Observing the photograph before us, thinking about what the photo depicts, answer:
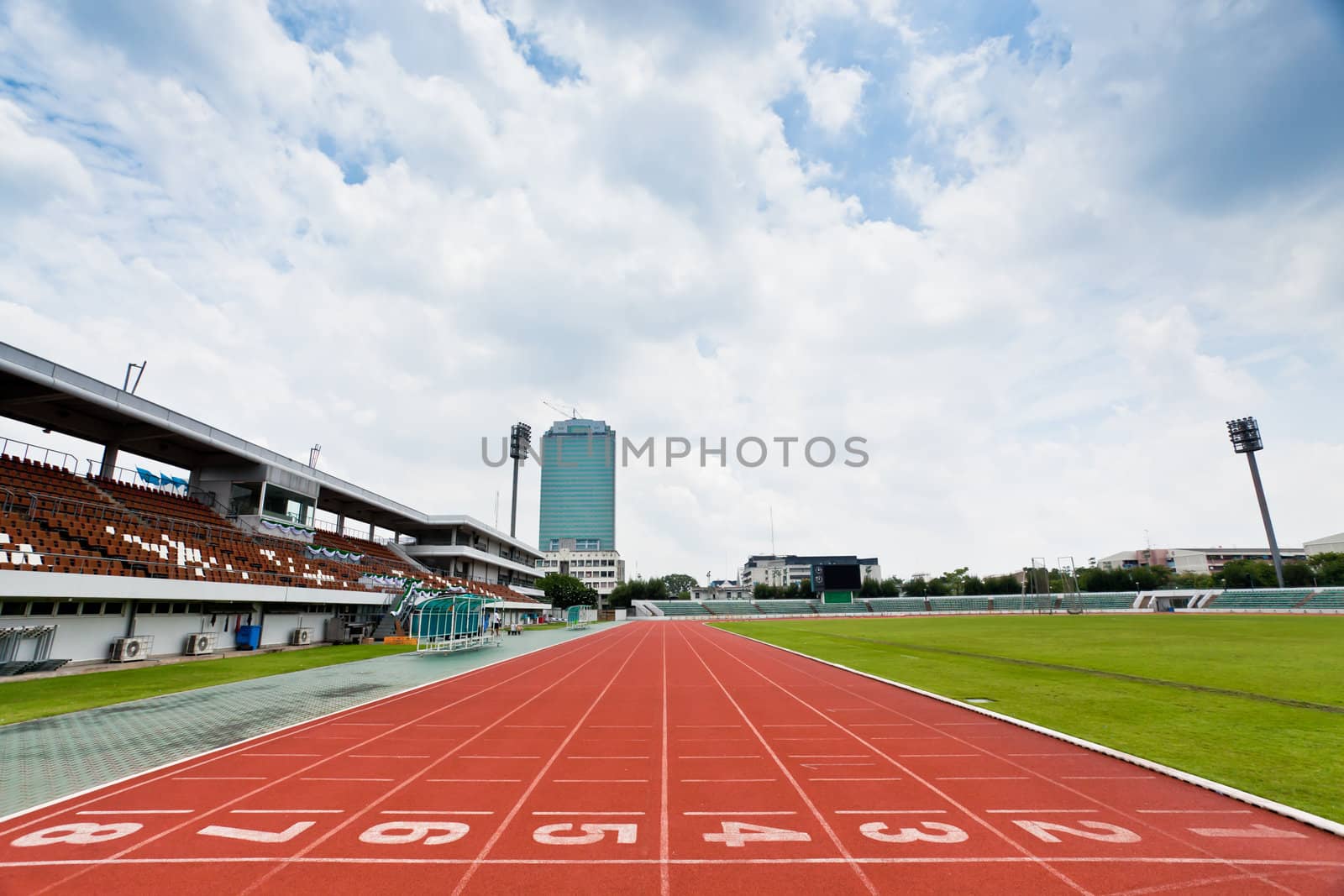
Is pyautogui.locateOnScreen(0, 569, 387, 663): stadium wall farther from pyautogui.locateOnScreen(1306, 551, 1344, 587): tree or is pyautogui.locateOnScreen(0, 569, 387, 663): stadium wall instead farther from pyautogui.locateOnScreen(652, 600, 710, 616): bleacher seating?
pyautogui.locateOnScreen(1306, 551, 1344, 587): tree

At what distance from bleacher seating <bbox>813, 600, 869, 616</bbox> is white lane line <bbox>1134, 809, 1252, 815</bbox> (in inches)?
3372

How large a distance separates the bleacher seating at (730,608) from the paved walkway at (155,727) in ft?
261

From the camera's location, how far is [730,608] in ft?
318

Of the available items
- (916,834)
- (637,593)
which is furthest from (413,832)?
(637,593)

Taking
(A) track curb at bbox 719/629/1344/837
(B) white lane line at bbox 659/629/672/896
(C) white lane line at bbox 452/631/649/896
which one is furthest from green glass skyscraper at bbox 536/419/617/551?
(B) white lane line at bbox 659/629/672/896

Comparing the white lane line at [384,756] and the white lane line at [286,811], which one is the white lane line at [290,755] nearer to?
the white lane line at [384,756]

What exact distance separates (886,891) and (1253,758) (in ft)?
23.8

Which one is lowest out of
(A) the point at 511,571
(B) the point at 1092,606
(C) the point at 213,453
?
(B) the point at 1092,606

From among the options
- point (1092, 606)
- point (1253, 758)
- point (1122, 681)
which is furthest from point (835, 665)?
point (1092, 606)

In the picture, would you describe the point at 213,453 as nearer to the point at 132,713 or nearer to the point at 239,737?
the point at 132,713

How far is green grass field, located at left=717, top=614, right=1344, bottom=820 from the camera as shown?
26.8ft

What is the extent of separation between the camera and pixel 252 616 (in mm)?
28531

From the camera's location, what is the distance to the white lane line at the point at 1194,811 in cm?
666

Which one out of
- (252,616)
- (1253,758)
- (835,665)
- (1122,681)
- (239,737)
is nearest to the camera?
(1253,758)
